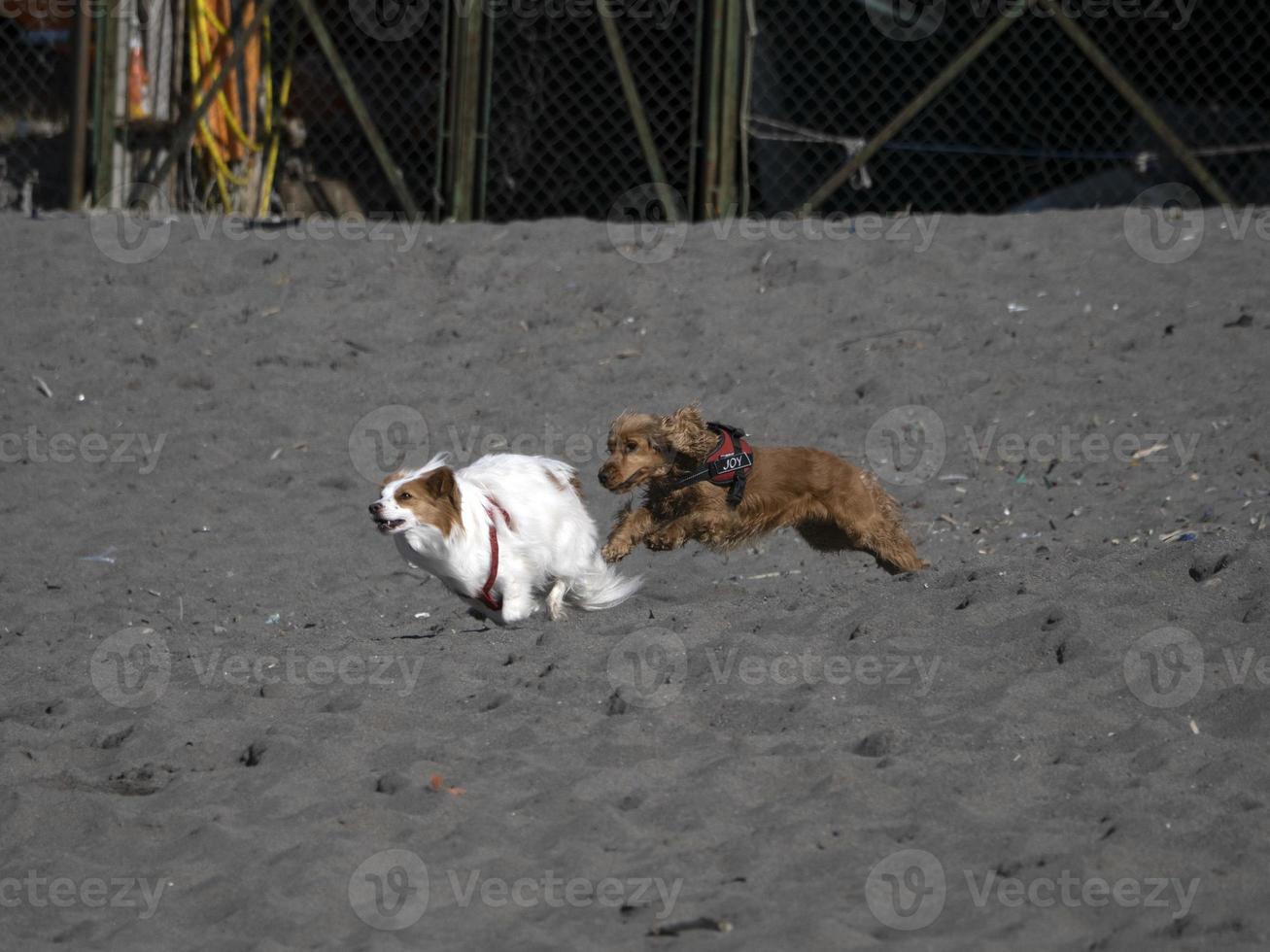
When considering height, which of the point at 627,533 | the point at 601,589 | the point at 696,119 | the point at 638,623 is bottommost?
the point at 638,623

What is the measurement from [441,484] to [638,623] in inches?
42.0

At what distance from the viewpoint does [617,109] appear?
12.3m

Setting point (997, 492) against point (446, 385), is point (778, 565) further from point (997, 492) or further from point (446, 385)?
point (446, 385)

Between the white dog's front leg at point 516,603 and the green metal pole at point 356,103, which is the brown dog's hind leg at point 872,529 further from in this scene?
the green metal pole at point 356,103

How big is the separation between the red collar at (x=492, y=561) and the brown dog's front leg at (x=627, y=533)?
1.79ft

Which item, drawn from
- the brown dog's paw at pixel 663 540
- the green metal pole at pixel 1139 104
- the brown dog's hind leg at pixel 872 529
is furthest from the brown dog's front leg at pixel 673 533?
the green metal pole at pixel 1139 104

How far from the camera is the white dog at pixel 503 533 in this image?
573 cm

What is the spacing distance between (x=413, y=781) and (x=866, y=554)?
354cm

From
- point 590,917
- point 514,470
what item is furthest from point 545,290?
point 590,917

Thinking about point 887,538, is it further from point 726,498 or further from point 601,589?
point 601,589

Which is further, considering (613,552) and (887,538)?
(887,538)

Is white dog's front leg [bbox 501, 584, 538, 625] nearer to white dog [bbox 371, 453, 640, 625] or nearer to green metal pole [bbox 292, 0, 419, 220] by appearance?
white dog [bbox 371, 453, 640, 625]

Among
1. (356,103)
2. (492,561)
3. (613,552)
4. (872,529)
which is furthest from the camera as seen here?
(356,103)

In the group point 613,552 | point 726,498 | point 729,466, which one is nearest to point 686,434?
point 729,466
